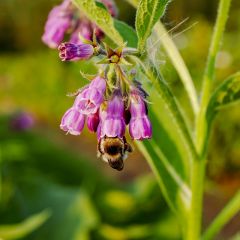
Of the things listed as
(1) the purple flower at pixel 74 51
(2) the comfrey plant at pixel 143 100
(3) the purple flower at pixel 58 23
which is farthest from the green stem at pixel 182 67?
(1) the purple flower at pixel 74 51

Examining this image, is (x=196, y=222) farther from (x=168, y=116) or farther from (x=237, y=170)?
(x=237, y=170)

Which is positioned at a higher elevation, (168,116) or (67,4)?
(67,4)

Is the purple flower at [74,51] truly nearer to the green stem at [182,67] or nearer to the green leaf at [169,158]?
the green stem at [182,67]

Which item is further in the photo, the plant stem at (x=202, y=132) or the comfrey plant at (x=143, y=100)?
the plant stem at (x=202, y=132)

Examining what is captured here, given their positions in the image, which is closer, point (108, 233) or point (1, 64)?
point (108, 233)

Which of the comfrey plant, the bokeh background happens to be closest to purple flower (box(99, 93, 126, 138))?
the comfrey plant

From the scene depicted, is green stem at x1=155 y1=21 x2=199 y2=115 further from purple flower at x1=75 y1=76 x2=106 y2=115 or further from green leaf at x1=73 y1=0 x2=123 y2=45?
purple flower at x1=75 y1=76 x2=106 y2=115

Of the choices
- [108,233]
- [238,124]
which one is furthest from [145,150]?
[238,124]

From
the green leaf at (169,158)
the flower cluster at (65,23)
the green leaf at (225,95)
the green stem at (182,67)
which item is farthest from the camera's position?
the flower cluster at (65,23)

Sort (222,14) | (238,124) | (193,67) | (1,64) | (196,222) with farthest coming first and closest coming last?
(1,64), (193,67), (238,124), (196,222), (222,14)
